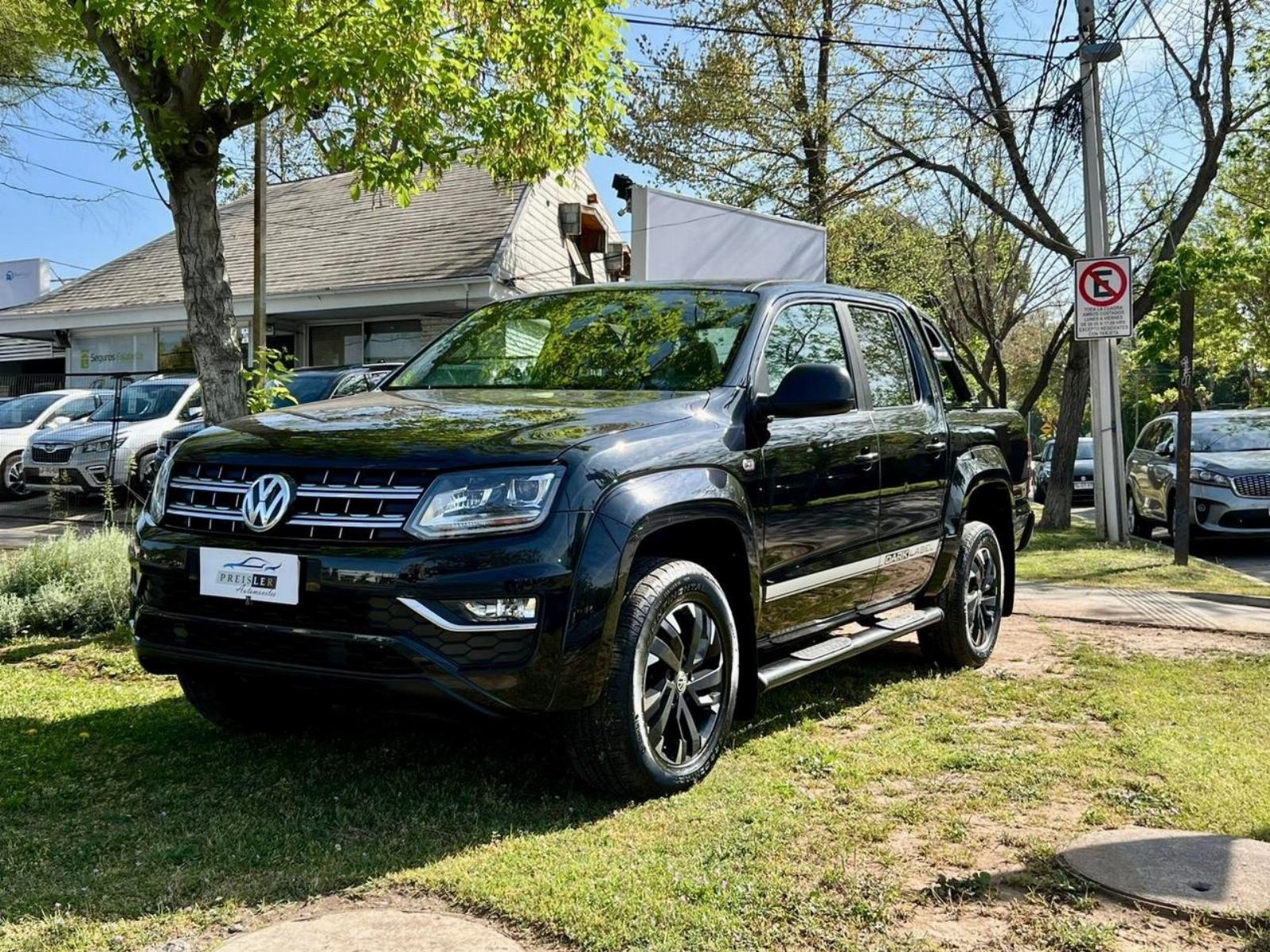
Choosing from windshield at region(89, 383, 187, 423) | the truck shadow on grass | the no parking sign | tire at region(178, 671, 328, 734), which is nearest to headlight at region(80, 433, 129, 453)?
windshield at region(89, 383, 187, 423)

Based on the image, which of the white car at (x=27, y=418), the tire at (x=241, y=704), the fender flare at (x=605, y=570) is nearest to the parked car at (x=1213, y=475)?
the fender flare at (x=605, y=570)

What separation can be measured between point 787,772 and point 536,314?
2248 millimetres

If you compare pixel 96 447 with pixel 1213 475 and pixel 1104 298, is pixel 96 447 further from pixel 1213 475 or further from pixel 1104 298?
pixel 1213 475

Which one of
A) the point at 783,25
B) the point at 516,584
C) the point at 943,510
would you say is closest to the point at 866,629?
the point at 943,510

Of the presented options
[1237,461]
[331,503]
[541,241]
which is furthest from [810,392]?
[541,241]

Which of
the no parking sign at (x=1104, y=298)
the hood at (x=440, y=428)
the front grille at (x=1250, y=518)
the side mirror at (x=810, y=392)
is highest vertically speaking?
the no parking sign at (x=1104, y=298)

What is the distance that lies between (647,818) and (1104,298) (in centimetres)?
1034

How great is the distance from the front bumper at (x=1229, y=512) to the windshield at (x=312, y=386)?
10.1 meters

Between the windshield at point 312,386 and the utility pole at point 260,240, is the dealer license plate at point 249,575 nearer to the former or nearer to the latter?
the windshield at point 312,386

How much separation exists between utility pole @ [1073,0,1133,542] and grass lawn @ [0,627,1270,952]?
804cm

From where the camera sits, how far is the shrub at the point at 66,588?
641cm

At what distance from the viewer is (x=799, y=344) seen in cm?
481

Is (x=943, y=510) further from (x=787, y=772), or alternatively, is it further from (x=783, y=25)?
(x=783, y=25)

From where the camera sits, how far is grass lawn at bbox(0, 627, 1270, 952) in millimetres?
2898
